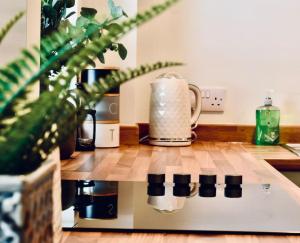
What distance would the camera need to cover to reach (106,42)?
40cm

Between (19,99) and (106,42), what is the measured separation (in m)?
0.07

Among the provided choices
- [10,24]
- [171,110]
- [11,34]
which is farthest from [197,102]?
[10,24]

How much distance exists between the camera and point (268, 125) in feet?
7.13

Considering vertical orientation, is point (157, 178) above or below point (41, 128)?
below

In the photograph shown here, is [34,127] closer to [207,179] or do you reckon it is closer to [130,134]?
[207,179]

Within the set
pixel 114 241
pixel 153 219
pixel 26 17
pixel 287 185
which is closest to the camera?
pixel 114 241

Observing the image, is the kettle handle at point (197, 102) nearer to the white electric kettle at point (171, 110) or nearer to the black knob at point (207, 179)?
the white electric kettle at point (171, 110)

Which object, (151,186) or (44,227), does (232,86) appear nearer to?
(151,186)

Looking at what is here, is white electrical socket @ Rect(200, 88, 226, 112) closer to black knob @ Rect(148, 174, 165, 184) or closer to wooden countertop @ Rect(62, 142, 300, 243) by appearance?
wooden countertop @ Rect(62, 142, 300, 243)

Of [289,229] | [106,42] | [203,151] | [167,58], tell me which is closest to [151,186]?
[289,229]

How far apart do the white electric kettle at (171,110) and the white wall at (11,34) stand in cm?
98

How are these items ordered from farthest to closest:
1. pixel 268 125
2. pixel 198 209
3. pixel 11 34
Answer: pixel 268 125 < pixel 11 34 < pixel 198 209

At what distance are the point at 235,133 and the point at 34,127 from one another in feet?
6.17

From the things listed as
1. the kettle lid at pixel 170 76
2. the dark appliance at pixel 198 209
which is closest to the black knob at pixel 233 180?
the dark appliance at pixel 198 209
